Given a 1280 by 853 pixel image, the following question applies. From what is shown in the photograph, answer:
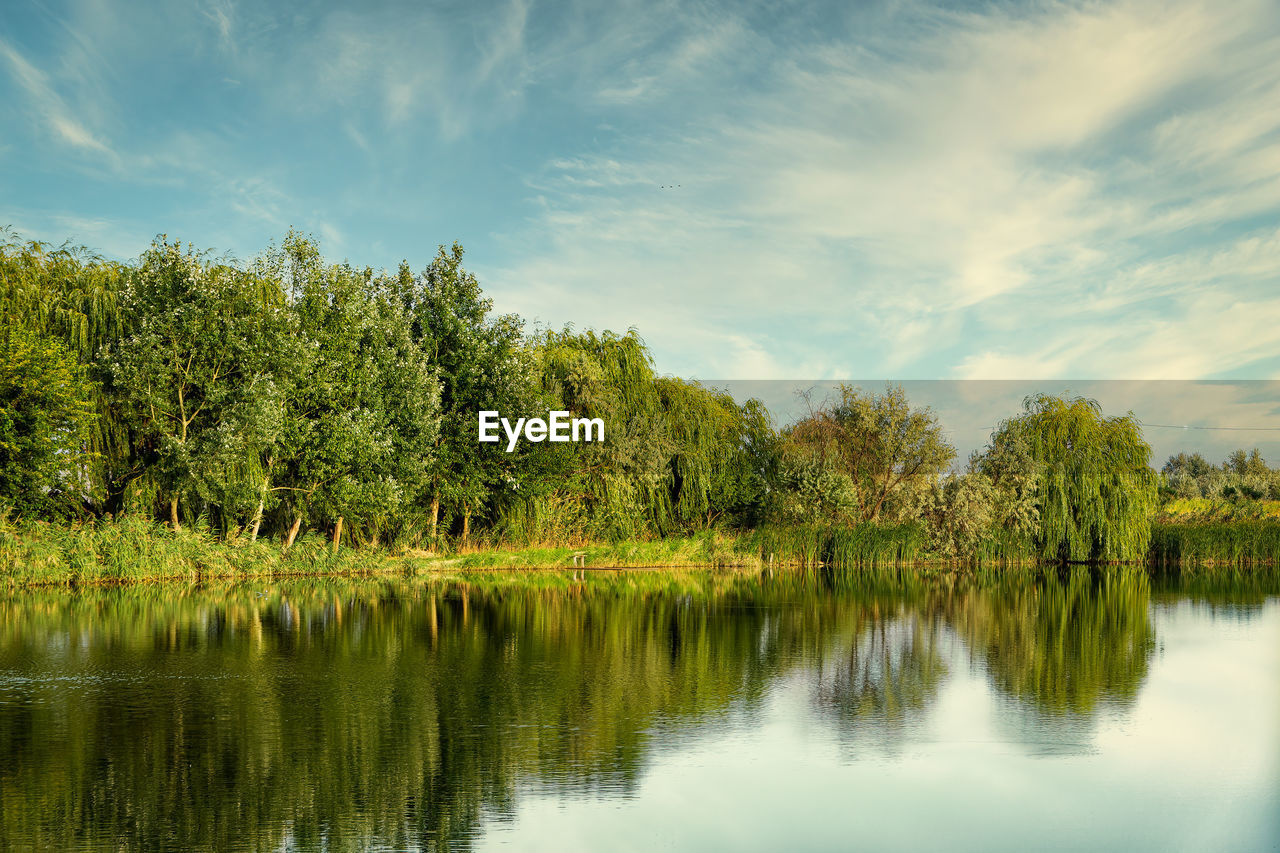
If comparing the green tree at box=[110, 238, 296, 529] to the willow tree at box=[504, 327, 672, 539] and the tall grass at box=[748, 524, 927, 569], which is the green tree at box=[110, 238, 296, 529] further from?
the tall grass at box=[748, 524, 927, 569]

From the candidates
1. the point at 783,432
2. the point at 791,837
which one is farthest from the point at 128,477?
the point at 791,837

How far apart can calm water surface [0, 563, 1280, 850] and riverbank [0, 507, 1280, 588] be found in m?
7.04

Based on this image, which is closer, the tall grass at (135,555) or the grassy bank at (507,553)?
the tall grass at (135,555)

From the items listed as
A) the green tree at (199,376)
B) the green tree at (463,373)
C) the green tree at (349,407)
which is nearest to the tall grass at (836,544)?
the green tree at (463,373)

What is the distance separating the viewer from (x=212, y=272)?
2814 cm

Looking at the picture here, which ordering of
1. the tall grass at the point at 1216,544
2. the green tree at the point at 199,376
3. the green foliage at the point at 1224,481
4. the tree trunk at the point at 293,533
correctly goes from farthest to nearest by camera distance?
1. the green foliage at the point at 1224,481
2. the tall grass at the point at 1216,544
3. the tree trunk at the point at 293,533
4. the green tree at the point at 199,376

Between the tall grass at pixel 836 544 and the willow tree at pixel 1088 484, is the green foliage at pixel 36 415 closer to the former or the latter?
the tall grass at pixel 836 544

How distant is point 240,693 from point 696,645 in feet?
21.9

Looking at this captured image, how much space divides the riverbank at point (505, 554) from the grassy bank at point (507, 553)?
32mm

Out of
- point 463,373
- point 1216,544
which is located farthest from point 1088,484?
point 463,373

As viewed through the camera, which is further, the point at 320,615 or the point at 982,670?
the point at 320,615

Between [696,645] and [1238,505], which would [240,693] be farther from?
[1238,505]

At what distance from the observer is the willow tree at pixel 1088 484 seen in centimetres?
3875

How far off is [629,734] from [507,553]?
24339mm
